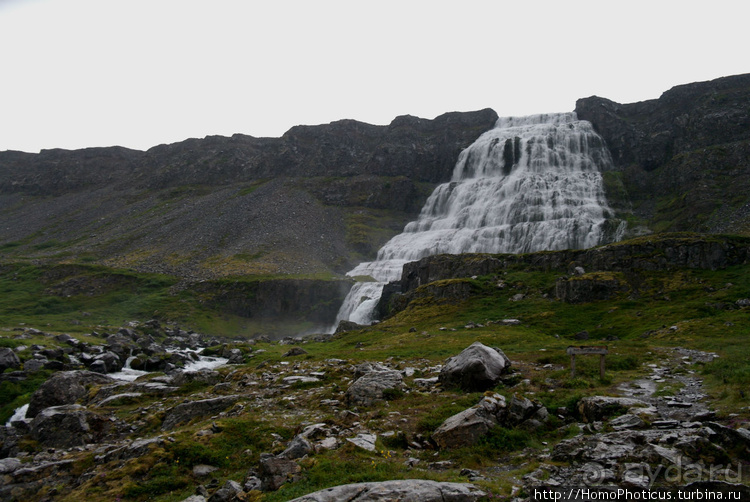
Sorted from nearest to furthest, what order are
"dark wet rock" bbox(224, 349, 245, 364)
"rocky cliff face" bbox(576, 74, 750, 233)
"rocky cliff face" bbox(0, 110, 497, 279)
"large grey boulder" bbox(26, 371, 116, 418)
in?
"large grey boulder" bbox(26, 371, 116, 418) < "dark wet rock" bbox(224, 349, 245, 364) < "rocky cliff face" bbox(576, 74, 750, 233) < "rocky cliff face" bbox(0, 110, 497, 279)

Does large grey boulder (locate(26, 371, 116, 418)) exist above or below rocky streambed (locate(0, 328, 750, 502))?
below

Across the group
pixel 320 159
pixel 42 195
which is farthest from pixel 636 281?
pixel 42 195

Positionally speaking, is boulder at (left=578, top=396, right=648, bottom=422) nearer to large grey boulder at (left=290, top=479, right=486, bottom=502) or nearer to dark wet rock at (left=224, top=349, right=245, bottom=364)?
large grey boulder at (left=290, top=479, right=486, bottom=502)

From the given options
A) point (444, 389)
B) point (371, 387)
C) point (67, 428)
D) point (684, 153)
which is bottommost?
point (67, 428)

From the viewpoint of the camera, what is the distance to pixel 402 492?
874cm

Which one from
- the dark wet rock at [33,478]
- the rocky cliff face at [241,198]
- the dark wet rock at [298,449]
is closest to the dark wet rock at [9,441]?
the dark wet rock at [33,478]

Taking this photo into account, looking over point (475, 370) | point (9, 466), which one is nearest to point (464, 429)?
point (475, 370)

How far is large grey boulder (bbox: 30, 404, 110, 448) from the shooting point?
17172 mm

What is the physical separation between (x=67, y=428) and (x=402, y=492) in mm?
15666

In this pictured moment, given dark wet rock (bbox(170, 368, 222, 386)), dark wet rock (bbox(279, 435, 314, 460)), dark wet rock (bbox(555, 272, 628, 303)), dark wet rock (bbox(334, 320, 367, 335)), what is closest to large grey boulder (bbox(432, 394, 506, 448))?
dark wet rock (bbox(279, 435, 314, 460))

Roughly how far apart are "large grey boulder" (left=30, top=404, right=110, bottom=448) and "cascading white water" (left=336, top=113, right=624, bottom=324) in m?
50.4

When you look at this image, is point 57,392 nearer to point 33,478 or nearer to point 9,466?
point 9,466

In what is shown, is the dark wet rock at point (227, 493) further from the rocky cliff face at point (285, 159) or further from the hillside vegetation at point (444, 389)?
the rocky cliff face at point (285, 159)

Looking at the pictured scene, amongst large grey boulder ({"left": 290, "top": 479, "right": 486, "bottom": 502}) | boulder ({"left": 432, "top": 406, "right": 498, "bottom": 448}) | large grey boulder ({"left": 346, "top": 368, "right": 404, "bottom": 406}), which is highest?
large grey boulder ({"left": 290, "top": 479, "right": 486, "bottom": 502})
